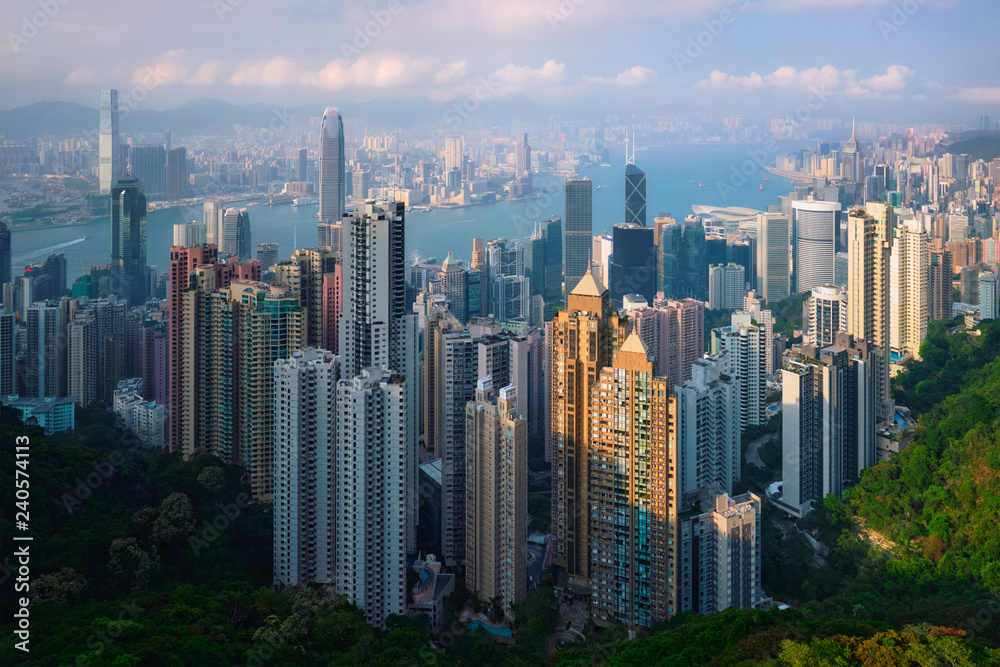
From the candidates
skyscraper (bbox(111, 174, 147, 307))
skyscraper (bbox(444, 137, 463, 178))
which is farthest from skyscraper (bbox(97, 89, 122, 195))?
skyscraper (bbox(444, 137, 463, 178))

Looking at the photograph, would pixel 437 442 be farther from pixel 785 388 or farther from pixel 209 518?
pixel 785 388

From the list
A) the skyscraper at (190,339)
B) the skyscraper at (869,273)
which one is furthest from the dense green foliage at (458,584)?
the skyscraper at (869,273)

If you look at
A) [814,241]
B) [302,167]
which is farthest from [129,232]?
[814,241]

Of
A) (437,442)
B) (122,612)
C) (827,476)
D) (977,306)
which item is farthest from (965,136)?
(122,612)

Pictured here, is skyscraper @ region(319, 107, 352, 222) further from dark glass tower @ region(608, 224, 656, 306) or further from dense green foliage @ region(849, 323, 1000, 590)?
dense green foliage @ region(849, 323, 1000, 590)

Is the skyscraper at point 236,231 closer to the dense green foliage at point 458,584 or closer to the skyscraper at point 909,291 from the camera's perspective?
the dense green foliage at point 458,584

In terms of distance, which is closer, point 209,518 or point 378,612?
point 378,612

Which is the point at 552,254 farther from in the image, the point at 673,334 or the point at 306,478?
the point at 306,478
